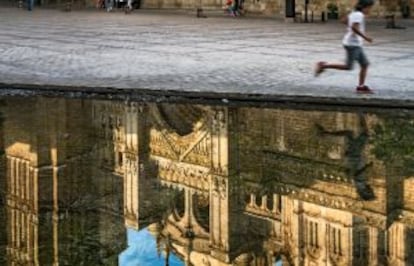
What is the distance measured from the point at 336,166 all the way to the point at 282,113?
263cm

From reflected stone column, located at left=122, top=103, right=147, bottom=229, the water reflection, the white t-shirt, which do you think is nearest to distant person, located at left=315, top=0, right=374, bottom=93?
the white t-shirt

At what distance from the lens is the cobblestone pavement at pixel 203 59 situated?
12336mm

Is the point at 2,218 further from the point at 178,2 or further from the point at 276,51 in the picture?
the point at 178,2

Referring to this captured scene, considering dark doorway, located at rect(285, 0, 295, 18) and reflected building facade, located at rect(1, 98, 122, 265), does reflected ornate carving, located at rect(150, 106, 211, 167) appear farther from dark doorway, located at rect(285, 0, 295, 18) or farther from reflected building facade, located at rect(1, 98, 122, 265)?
dark doorway, located at rect(285, 0, 295, 18)

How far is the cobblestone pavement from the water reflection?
1.89 meters

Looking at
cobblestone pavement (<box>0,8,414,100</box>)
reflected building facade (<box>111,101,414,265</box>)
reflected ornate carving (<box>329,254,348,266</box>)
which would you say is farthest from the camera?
cobblestone pavement (<box>0,8,414,100</box>)

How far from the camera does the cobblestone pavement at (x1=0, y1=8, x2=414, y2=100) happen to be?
40.5 feet

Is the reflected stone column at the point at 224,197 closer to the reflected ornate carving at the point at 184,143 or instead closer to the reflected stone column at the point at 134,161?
the reflected ornate carving at the point at 184,143

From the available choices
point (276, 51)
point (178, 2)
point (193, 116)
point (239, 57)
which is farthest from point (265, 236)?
point (178, 2)

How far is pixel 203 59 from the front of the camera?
1641cm

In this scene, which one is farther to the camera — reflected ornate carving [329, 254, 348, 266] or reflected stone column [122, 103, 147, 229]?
reflected stone column [122, 103, 147, 229]

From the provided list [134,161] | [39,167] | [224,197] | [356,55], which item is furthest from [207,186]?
[356,55]

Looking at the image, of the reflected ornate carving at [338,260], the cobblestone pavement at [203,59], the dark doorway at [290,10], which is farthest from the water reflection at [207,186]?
the dark doorway at [290,10]

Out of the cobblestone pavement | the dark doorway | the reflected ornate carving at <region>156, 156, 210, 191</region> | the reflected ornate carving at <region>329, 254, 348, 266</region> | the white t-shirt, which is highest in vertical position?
the dark doorway
